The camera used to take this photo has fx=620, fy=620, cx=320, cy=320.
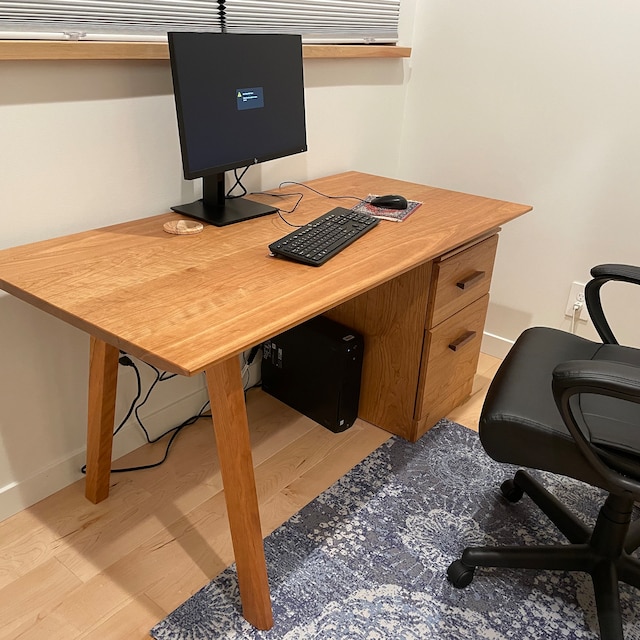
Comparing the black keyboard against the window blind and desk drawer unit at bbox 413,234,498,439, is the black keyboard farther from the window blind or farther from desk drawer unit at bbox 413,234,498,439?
the window blind

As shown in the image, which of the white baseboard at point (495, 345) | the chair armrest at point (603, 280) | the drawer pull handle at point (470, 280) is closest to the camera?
the chair armrest at point (603, 280)

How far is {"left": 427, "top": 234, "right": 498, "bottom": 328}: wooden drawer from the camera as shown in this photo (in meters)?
1.90

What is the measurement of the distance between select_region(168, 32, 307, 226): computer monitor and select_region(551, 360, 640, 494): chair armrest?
0.99m

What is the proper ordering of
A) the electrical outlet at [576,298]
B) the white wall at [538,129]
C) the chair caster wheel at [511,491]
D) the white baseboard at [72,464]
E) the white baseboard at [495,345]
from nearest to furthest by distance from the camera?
1. the white baseboard at [72,464]
2. the chair caster wheel at [511,491]
3. the white wall at [538,129]
4. the electrical outlet at [576,298]
5. the white baseboard at [495,345]

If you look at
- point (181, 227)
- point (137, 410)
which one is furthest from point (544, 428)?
point (137, 410)

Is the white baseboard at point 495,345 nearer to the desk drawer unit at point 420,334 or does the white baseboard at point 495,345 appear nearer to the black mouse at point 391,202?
the desk drawer unit at point 420,334

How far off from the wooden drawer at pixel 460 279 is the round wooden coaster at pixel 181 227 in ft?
2.34

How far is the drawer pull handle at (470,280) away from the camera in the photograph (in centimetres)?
200

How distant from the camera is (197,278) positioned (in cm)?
137

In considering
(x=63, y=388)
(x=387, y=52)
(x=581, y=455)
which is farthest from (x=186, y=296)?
(x=387, y=52)

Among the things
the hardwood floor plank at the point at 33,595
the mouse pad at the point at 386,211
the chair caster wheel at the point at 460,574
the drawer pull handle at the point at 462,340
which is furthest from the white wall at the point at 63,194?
the chair caster wheel at the point at 460,574

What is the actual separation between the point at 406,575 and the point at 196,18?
1.63 m

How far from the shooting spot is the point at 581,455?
4.05 ft

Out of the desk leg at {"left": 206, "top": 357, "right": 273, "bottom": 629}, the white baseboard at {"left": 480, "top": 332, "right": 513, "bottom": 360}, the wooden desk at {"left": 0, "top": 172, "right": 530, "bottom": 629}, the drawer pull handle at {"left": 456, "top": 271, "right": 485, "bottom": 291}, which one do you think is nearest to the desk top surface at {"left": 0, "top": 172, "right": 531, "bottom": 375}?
the wooden desk at {"left": 0, "top": 172, "right": 530, "bottom": 629}
